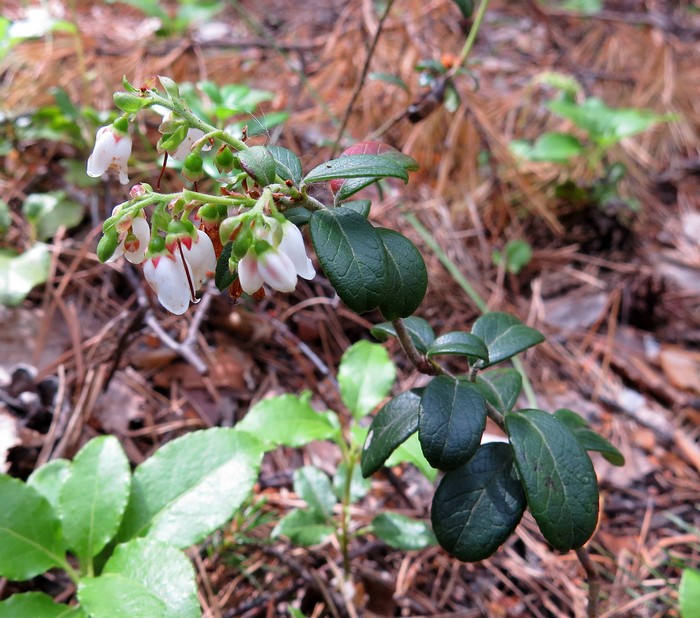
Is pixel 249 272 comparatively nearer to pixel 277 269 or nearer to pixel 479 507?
pixel 277 269

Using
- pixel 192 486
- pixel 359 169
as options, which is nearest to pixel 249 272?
pixel 359 169

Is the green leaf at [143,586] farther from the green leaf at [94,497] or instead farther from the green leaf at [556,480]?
the green leaf at [556,480]

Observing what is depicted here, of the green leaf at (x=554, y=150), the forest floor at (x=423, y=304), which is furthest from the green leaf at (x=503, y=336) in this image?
the green leaf at (x=554, y=150)

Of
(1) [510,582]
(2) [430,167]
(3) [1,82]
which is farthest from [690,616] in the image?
(3) [1,82]

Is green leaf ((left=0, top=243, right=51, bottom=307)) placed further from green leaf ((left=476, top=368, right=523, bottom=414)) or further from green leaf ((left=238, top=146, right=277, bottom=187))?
green leaf ((left=476, top=368, right=523, bottom=414))

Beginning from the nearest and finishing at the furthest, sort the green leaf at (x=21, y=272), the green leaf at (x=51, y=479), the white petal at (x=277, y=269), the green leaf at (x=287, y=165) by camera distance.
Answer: the white petal at (x=277, y=269) → the green leaf at (x=287, y=165) → the green leaf at (x=51, y=479) → the green leaf at (x=21, y=272)

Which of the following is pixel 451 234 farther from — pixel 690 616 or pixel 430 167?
pixel 690 616

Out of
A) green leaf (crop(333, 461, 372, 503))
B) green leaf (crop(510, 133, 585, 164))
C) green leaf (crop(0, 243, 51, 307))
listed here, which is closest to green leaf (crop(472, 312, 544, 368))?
green leaf (crop(333, 461, 372, 503))
